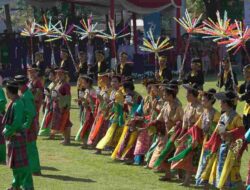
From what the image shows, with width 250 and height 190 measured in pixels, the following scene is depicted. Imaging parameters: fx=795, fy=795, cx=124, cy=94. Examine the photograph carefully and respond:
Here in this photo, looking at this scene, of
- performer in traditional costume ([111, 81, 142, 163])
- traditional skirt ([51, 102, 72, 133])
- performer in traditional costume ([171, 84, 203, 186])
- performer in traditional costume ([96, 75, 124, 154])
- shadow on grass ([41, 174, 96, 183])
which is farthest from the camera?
traditional skirt ([51, 102, 72, 133])

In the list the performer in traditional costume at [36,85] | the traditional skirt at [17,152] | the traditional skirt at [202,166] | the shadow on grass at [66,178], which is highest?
the performer in traditional costume at [36,85]

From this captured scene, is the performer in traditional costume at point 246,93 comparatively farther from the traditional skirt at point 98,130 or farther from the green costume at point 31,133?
the green costume at point 31,133

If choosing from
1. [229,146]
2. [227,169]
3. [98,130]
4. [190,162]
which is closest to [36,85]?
[98,130]

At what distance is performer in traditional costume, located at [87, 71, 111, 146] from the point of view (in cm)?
1491

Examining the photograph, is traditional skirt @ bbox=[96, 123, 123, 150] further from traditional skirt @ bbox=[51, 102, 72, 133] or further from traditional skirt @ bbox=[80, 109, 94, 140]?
traditional skirt @ bbox=[51, 102, 72, 133]

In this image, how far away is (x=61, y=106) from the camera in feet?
52.7

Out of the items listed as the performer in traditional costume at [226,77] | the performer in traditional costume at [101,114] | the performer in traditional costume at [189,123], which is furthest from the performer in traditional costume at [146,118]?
the performer in traditional costume at [226,77]

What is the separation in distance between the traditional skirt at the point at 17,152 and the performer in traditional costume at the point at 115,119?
3597 millimetres

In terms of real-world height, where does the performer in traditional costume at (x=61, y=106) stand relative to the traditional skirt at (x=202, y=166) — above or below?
above

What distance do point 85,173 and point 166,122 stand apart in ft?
5.38

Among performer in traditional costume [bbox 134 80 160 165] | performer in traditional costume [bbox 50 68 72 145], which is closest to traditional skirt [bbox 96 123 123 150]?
performer in traditional costume [bbox 134 80 160 165]

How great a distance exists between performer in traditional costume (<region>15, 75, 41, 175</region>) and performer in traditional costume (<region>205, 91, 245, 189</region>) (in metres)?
2.59

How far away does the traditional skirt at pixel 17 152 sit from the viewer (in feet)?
35.6

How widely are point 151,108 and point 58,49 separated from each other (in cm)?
1670
